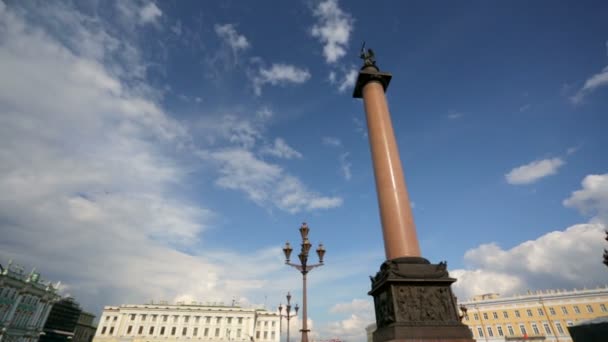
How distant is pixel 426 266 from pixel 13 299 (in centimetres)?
7398

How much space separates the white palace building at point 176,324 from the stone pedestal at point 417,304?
2638 inches

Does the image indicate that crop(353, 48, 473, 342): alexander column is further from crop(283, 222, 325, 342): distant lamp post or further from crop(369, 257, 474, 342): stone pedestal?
crop(283, 222, 325, 342): distant lamp post

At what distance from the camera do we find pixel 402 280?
26.1 feet

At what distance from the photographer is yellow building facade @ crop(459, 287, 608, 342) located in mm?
49312

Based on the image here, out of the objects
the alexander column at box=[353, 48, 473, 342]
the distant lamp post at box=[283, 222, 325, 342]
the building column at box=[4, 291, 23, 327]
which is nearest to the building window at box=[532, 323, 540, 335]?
the distant lamp post at box=[283, 222, 325, 342]

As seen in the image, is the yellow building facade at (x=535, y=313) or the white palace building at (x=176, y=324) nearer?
the yellow building facade at (x=535, y=313)

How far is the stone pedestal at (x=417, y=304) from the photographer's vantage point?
739 cm

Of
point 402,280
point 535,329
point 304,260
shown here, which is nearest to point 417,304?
point 402,280

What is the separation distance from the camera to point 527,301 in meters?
54.3

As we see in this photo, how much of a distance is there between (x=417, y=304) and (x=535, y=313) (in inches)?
2462

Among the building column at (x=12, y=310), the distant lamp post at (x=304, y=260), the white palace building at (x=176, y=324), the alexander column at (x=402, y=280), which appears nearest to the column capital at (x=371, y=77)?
the alexander column at (x=402, y=280)

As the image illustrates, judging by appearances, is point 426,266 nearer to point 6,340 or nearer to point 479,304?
point 479,304

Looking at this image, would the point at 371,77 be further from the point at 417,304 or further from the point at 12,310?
the point at 12,310

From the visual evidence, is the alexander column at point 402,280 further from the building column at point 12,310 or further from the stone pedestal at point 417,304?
the building column at point 12,310
